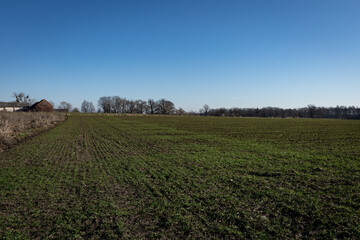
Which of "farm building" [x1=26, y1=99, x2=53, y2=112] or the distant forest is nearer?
"farm building" [x1=26, y1=99, x2=53, y2=112]

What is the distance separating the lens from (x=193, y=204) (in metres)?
5.51

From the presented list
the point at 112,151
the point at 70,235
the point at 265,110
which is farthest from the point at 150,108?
the point at 70,235

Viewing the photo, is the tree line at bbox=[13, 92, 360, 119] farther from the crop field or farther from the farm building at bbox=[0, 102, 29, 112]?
the crop field

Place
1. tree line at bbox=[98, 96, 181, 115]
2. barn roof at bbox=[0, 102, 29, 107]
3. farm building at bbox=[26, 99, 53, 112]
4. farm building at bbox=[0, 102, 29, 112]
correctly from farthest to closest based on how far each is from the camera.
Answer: tree line at bbox=[98, 96, 181, 115] → barn roof at bbox=[0, 102, 29, 107] → farm building at bbox=[0, 102, 29, 112] → farm building at bbox=[26, 99, 53, 112]

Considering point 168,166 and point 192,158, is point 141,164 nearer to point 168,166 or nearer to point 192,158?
point 168,166

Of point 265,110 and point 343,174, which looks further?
point 265,110

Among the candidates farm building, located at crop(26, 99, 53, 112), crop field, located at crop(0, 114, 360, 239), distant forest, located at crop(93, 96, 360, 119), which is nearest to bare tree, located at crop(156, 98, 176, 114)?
distant forest, located at crop(93, 96, 360, 119)

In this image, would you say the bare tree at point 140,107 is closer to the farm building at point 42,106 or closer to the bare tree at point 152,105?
the bare tree at point 152,105

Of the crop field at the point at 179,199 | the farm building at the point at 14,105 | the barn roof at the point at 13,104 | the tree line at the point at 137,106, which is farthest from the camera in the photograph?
the tree line at the point at 137,106

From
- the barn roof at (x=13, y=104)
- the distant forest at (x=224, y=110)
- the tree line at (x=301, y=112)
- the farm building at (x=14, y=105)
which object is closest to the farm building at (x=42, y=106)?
the farm building at (x=14, y=105)

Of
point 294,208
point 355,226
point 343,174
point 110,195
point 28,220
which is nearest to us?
point 355,226

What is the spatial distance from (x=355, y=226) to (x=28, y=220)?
767cm

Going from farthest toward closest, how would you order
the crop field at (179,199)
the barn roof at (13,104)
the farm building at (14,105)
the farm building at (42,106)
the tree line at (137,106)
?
the tree line at (137,106)
the barn roof at (13,104)
the farm building at (14,105)
the farm building at (42,106)
the crop field at (179,199)

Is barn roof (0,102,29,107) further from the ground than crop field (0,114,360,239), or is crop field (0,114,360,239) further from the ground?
barn roof (0,102,29,107)
